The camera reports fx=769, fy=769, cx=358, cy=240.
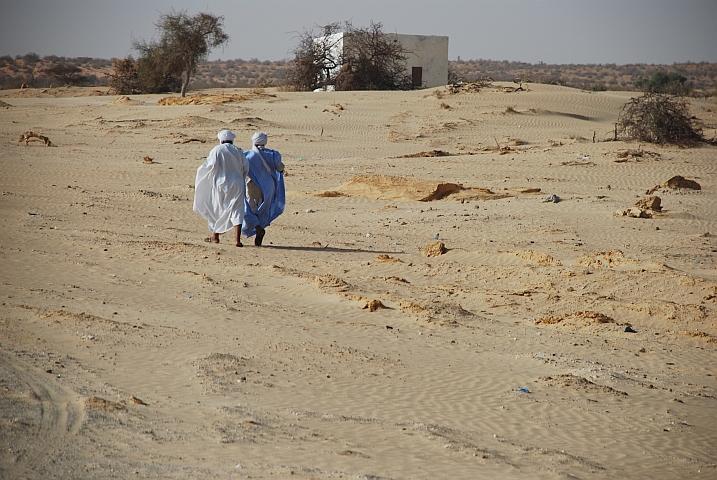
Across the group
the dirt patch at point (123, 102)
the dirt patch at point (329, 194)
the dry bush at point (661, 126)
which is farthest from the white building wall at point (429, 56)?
the dirt patch at point (329, 194)

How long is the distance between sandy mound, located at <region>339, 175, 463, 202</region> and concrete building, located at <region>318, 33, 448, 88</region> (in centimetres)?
2298

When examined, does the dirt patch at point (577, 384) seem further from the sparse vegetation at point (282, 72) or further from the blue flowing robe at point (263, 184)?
the sparse vegetation at point (282, 72)

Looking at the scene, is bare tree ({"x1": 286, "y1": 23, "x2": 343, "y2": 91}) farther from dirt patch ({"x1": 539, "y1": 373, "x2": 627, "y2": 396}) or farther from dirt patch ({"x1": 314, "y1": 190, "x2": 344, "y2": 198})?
dirt patch ({"x1": 539, "y1": 373, "x2": 627, "y2": 396})

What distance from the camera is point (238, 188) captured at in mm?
9812

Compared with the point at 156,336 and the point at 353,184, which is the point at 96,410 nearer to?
the point at 156,336

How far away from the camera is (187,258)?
9219 mm

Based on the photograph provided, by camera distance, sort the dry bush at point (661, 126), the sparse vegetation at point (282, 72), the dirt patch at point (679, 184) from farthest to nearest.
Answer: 1. the sparse vegetation at point (282, 72)
2. the dry bush at point (661, 126)
3. the dirt patch at point (679, 184)

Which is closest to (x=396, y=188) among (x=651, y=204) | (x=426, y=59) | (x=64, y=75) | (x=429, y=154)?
(x=651, y=204)

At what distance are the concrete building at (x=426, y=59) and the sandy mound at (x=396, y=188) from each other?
22975mm

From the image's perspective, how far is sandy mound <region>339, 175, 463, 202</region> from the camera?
49.0ft

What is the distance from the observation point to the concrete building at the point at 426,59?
124ft

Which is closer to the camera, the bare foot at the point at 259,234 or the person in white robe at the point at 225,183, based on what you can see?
the person in white robe at the point at 225,183

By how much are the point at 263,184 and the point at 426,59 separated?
29.8 m

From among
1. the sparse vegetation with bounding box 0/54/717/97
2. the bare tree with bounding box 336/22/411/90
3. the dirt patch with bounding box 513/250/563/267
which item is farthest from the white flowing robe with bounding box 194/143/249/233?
the sparse vegetation with bounding box 0/54/717/97
